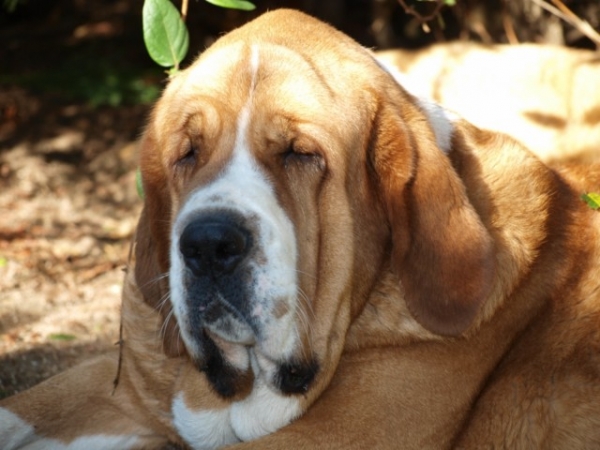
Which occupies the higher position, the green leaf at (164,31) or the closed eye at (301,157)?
the green leaf at (164,31)

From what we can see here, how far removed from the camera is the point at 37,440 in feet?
13.4

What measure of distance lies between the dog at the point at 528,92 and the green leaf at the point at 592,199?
2674 mm

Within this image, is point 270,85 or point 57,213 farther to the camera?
point 57,213

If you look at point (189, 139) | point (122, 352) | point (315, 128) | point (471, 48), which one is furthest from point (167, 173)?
point (471, 48)

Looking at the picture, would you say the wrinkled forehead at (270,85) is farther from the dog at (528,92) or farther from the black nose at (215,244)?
the dog at (528,92)

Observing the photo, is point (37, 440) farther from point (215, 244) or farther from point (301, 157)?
point (301, 157)

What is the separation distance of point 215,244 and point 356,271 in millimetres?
632

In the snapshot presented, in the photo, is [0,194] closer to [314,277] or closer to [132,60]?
[132,60]

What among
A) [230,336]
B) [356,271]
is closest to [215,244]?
[230,336]

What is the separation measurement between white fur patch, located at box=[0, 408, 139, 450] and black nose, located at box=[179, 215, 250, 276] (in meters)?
1.30

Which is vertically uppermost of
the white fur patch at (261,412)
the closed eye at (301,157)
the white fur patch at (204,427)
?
the closed eye at (301,157)

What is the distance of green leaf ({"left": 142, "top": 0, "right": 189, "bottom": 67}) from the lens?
12.5ft

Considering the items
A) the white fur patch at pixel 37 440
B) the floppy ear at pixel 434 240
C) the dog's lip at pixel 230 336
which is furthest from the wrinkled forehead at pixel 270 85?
the white fur patch at pixel 37 440

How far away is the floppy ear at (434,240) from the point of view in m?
3.42
